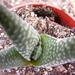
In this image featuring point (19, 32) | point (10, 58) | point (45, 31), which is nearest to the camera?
point (19, 32)

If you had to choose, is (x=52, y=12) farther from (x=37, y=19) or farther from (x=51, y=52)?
(x=51, y=52)

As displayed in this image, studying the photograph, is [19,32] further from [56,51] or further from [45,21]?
[45,21]

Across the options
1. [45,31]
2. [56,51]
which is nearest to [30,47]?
[56,51]

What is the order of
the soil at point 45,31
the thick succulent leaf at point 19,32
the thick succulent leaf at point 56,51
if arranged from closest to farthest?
1. the thick succulent leaf at point 19,32
2. the thick succulent leaf at point 56,51
3. the soil at point 45,31

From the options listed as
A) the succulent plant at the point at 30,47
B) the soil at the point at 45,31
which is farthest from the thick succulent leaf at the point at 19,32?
the soil at the point at 45,31

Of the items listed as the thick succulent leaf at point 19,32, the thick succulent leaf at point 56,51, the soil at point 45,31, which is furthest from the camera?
the soil at point 45,31

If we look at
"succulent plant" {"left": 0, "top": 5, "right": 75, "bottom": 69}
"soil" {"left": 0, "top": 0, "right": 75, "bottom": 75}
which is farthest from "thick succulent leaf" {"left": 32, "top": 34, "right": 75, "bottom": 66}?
"soil" {"left": 0, "top": 0, "right": 75, "bottom": 75}

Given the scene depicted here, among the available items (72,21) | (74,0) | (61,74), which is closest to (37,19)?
(72,21)

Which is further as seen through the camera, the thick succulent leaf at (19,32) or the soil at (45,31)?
the soil at (45,31)

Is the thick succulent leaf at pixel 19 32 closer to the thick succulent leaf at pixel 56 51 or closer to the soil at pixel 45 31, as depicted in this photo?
the thick succulent leaf at pixel 56 51
